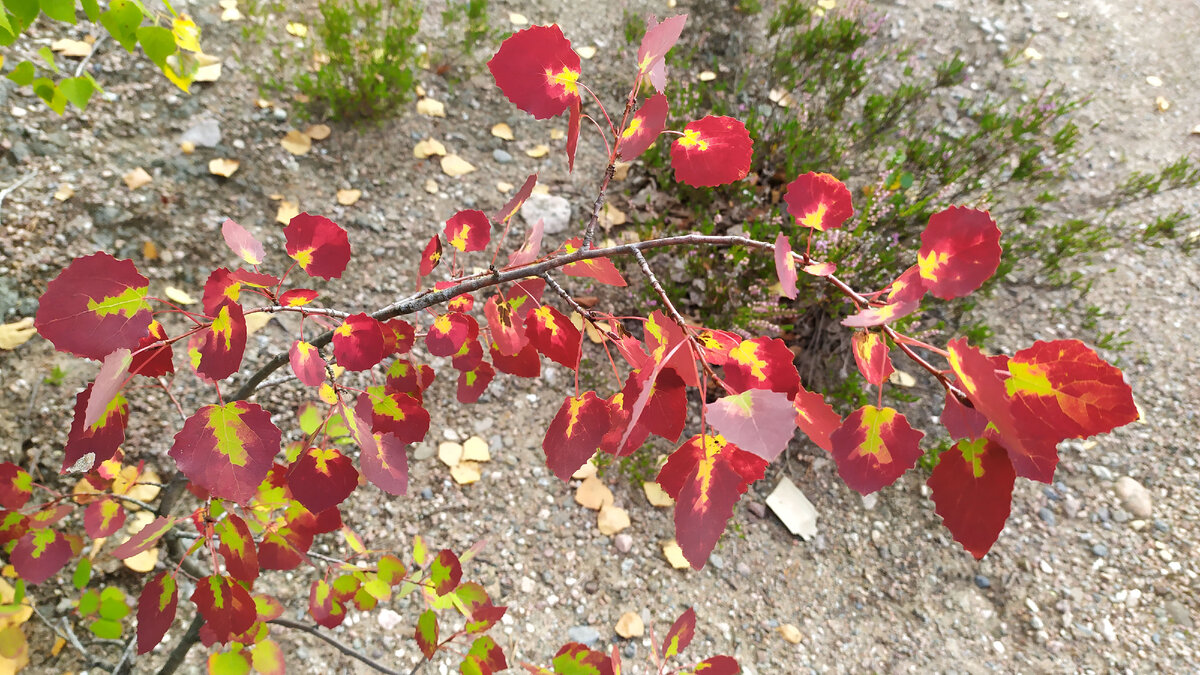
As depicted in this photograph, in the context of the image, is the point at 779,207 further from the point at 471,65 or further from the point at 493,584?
the point at 493,584

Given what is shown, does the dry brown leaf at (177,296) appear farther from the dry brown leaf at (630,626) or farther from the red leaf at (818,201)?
the red leaf at (818,201)

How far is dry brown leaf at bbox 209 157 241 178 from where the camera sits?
2.03m

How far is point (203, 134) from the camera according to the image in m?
2.10

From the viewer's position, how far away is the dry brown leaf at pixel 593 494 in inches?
72.9

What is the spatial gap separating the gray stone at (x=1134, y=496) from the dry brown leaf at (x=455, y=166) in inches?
93.0

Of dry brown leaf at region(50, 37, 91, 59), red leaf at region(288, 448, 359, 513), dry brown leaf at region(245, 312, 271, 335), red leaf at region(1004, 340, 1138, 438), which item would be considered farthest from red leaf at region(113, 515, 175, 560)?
dry brown leaf at region(50, 37, 91, 59)

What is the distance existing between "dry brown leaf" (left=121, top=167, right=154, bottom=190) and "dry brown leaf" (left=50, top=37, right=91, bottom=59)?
0.54m

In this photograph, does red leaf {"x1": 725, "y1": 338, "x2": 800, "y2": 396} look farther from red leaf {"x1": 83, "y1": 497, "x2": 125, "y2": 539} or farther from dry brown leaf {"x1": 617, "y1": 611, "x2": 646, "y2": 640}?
dry brown leaf {"x1": 617, "y1": 611, "x2": 646, "y2": 640}

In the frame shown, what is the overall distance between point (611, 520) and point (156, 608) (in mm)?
1175

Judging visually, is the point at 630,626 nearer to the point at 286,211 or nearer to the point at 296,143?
the point at 286,211

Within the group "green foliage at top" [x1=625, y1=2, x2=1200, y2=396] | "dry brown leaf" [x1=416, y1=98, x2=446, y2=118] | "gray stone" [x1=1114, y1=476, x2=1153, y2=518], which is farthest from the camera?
"dry brown leaf" [x1=416, y1=98, x2=446, y2=118]

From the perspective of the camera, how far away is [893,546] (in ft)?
6.22

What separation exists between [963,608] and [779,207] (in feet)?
4.49

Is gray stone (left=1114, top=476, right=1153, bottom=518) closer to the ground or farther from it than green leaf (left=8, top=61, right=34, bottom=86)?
closer to the ground
